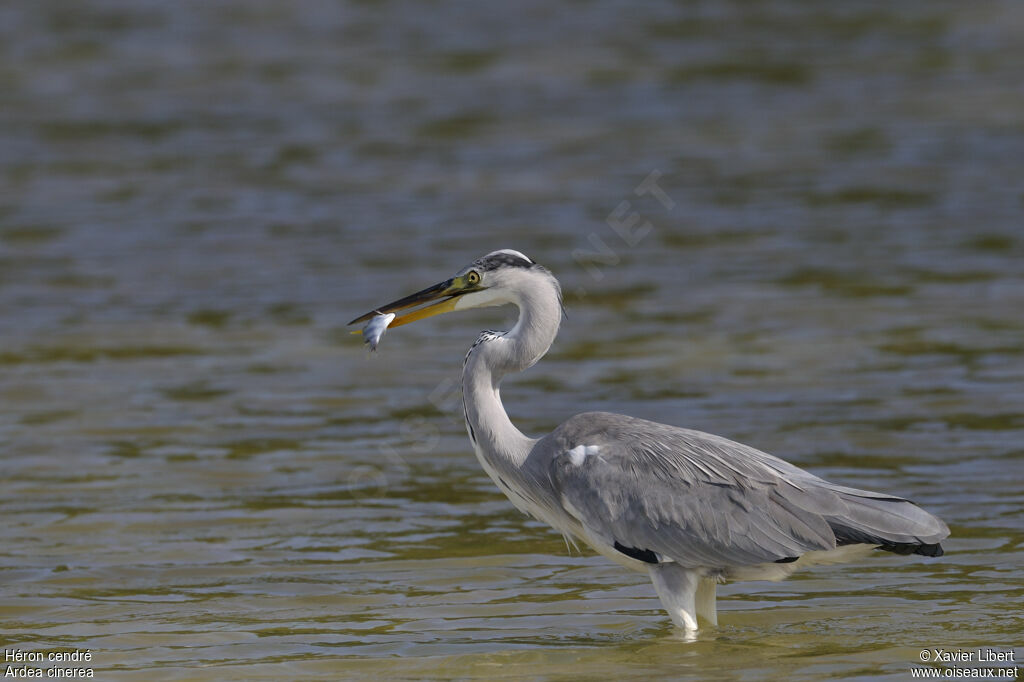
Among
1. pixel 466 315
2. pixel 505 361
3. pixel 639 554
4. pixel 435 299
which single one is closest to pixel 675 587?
pixel 639 554

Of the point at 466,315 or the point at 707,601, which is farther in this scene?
the point at 466,315

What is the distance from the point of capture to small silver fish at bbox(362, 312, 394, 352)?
709 centimetres

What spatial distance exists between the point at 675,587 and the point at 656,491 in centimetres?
40

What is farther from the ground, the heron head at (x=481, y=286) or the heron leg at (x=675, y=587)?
the heron head at (x=481, y=286)

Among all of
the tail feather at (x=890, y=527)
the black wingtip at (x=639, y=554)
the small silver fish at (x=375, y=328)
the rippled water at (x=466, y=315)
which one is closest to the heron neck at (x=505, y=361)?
the small silver fish at (x=375, y=328)

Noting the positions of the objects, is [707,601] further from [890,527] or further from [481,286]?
[481,286]

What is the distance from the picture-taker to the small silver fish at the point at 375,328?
23.3 ft

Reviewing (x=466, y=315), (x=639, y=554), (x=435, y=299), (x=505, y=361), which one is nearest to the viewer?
(x=639, y=554)

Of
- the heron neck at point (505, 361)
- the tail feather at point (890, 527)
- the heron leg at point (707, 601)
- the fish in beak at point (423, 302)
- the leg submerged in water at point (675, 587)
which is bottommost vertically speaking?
the heron leg at point (707, 601)

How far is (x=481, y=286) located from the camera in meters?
7.14

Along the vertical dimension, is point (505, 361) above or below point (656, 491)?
above

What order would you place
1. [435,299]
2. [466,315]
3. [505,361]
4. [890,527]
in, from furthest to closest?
1. [466,315]
2. [435,299]
3. [505,361]
4. [890,527]

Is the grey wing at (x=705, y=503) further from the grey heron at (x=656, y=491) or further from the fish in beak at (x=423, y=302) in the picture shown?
the fish in beak at (x=423, y=302)

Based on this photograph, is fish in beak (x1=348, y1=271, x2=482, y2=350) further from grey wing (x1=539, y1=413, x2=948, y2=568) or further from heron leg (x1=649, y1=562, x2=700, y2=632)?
heron leg (x1=649, y1=562, x2=700, y2=632)
